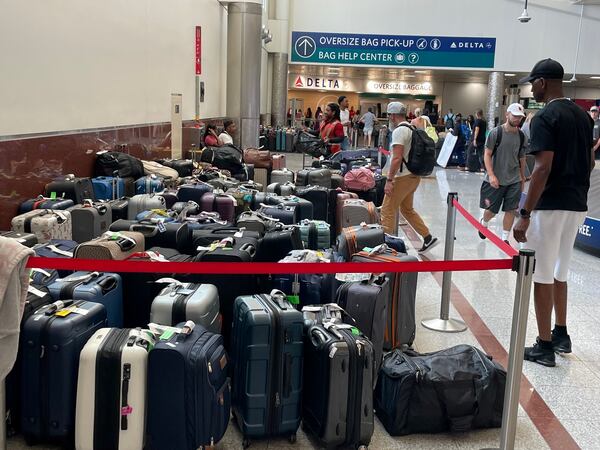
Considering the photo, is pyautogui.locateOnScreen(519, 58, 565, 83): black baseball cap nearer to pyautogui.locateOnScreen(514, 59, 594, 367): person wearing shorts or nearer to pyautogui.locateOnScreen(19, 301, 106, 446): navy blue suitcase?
pyautogui.locateOnScreen(514, 59, 594, 367): person wearing shorts

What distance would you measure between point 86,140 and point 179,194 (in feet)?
5.47

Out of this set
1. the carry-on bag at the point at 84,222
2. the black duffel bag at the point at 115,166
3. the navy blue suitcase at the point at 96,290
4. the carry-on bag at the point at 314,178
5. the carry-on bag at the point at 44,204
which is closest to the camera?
the navy blue suitcase at the point at 96,290

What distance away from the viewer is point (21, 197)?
6055 mm

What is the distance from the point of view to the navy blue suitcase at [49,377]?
2891 mm

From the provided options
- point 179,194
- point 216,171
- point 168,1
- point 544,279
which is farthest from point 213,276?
point 168,1

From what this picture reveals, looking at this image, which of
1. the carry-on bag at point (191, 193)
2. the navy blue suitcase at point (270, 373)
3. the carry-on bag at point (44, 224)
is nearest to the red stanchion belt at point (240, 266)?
the navy blue suitcase at point (270, 373)

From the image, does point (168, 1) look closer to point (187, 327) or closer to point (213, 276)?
point (213, 276)

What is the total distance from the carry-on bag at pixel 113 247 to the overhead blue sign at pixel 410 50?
20.9m

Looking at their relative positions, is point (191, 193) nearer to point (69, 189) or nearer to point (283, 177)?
point (69, 189)

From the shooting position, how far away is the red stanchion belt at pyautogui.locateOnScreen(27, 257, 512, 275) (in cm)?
282

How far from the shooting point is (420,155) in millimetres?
6918

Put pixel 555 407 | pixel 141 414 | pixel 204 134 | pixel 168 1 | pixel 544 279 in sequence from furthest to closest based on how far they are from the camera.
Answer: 1. pixel 204 134
2. pixel 168 1
3. pixel 544 279
4. pixel 555 407
5. pixel 141 414

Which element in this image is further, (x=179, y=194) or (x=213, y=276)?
(x=179, y=194)

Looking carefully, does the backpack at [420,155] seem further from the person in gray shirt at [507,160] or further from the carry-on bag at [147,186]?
the carry-on bag at [147,186]
